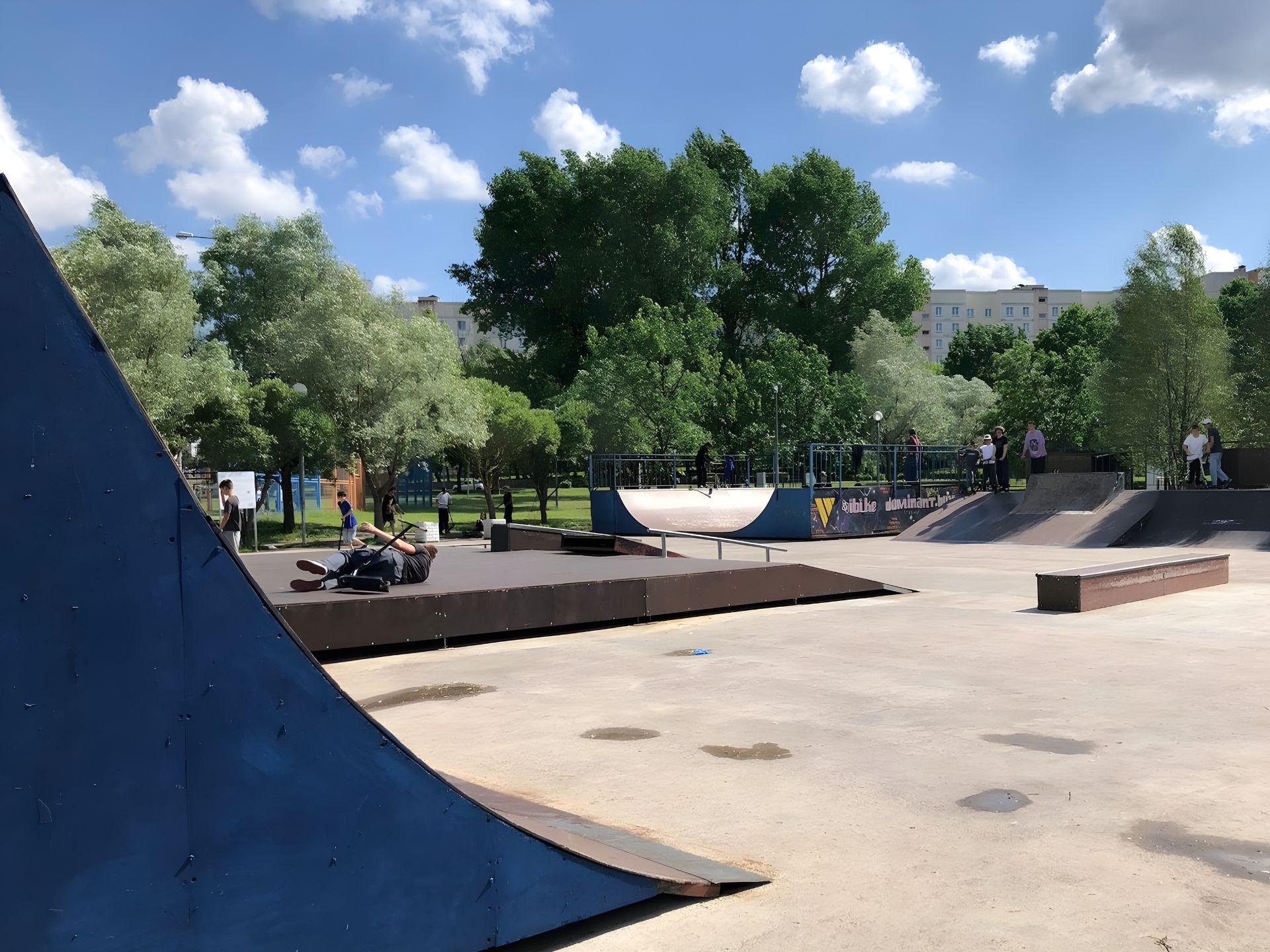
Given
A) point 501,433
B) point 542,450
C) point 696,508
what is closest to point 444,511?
point 501,433

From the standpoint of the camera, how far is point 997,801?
15.4 feet

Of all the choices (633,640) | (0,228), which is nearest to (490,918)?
(0,228)

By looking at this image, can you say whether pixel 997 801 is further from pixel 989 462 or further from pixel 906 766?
pixel 989 462

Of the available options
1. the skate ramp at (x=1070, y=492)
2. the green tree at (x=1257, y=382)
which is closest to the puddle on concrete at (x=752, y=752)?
the skate ramp at (x=1070, y=492)

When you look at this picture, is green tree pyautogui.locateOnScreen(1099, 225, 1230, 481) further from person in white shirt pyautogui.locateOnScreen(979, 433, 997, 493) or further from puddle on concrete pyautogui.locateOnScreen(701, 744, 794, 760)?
puddle on concrete pyautogui.locateOnScreen(701, 744, 794, 760)

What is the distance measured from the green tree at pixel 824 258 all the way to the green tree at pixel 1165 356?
13000 millimetres

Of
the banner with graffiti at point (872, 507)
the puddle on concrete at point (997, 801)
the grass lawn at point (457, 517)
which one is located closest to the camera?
the puddle on concrete at point (997, 801)

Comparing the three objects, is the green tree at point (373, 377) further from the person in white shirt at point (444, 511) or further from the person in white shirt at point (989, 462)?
the person in white shirt at point (989, 462)

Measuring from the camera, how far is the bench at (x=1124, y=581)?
11.7 m

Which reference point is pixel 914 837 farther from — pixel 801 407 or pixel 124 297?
pixel 801 407

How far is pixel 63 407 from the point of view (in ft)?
8.21

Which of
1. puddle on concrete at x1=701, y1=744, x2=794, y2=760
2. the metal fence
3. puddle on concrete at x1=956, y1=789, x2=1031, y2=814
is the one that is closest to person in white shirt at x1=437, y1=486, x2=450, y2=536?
the metal fence

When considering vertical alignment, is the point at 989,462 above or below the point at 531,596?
above

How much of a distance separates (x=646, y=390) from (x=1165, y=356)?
2642cm
